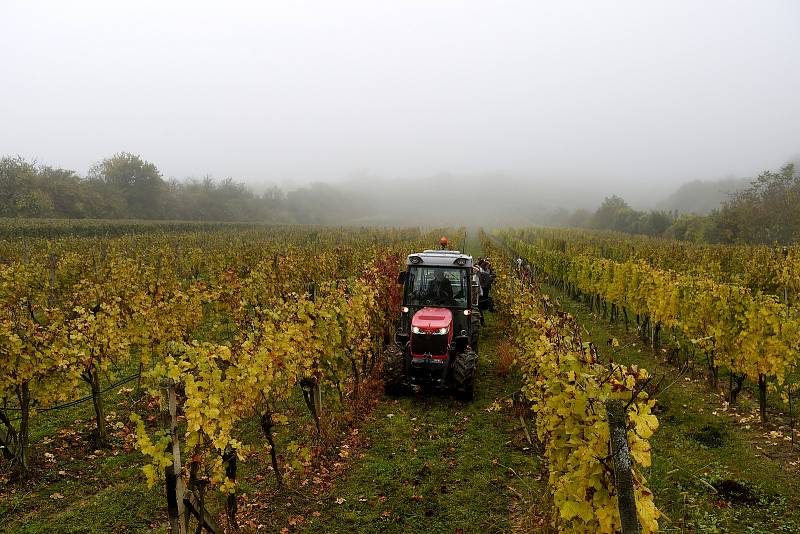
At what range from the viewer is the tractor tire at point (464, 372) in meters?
7.17

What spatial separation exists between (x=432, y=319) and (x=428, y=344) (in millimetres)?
425

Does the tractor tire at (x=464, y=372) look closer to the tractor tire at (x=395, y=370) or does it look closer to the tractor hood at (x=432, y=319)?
the tractor hood at (x=432, y=319)

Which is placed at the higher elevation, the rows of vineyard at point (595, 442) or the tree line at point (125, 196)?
the tree line at point (125, 196)

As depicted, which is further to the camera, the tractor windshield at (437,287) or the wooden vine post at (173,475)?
the tractor windshield at (437,287)

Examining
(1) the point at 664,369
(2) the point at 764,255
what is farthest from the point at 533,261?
(1) the point at 664,369

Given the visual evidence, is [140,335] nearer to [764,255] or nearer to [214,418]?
[214,418]

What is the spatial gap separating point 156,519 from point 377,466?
96.3 inches

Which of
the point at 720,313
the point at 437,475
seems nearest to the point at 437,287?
the point at 437,475

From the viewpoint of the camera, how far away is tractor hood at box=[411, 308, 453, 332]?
7.22 metres

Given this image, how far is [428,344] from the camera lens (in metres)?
7.27

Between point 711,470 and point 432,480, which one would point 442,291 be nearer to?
point 432,480

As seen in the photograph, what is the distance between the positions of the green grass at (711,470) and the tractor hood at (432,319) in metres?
2.65

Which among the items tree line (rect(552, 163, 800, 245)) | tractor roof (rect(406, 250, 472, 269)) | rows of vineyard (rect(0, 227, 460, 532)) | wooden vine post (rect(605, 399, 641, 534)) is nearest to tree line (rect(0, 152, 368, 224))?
rows of vineyard (rect(0, 227, 460, 532))

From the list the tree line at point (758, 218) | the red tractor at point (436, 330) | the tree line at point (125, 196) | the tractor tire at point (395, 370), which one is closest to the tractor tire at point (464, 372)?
the red tractor at point (436, 330)
